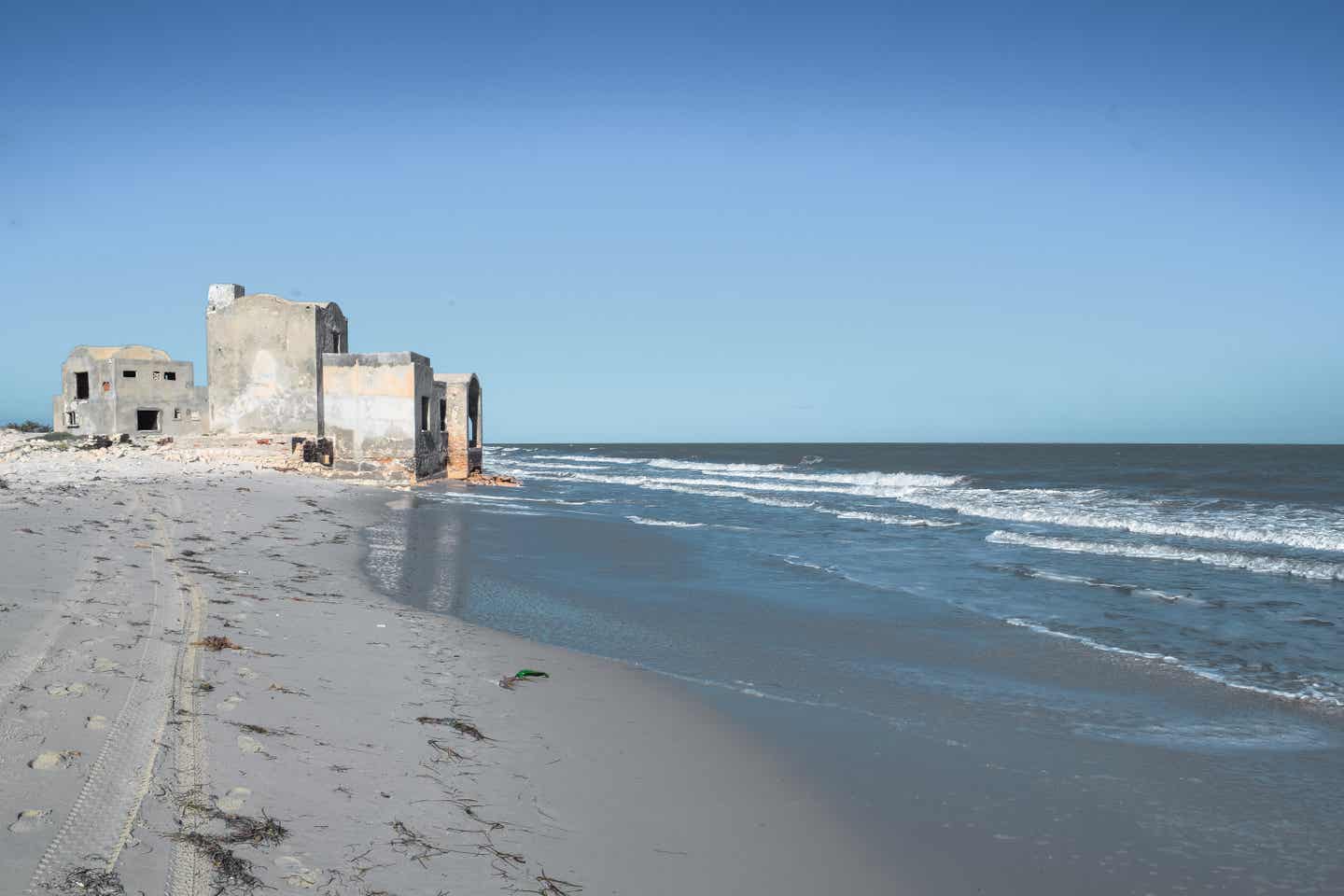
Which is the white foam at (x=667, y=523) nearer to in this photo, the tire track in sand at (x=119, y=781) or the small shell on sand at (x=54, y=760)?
the tire track in sand at (x=119, y=781)

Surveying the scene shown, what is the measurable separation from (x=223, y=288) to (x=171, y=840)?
26.6 metres

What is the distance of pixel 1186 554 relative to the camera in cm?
1366

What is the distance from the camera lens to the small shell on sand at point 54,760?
10.3 ft

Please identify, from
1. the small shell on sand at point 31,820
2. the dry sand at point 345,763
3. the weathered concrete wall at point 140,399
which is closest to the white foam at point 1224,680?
the dry sand at point 345,763

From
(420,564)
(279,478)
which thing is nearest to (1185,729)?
(420,564)

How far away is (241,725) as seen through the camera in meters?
3.97

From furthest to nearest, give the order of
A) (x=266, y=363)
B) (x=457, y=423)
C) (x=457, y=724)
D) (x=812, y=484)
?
(x=812, y=484), (x=457, y=423), (x=266, y=363), (x=457, y=724)

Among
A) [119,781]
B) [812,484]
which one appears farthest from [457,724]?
[812,484]

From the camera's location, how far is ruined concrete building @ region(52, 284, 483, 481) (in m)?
23.8

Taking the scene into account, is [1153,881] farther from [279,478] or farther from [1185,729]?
[279,478]

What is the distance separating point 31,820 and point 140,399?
3911 centimetres

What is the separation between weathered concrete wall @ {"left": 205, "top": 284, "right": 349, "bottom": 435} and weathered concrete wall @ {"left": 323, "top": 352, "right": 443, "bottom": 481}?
43.0 inches

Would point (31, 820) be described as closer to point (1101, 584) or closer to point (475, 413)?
point (1101, 584)

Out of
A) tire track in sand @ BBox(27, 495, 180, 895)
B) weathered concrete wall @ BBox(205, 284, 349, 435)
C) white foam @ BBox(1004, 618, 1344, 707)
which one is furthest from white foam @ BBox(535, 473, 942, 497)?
tire track in sand @ BBox(27, 495, 180, 895)
